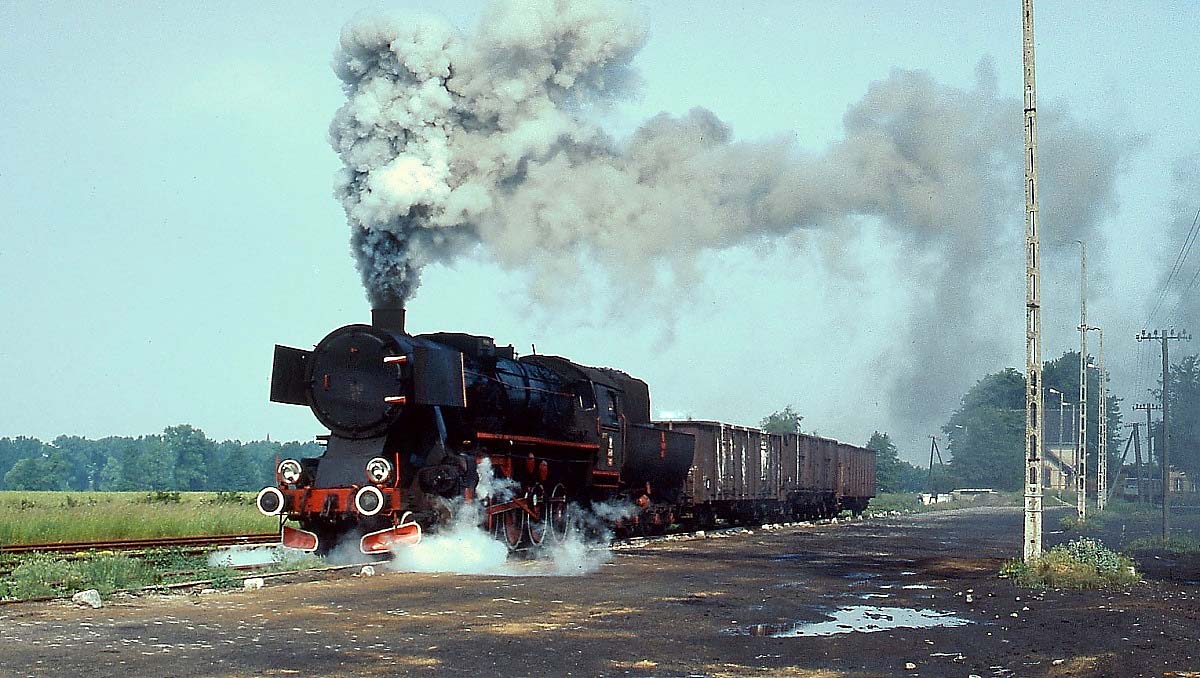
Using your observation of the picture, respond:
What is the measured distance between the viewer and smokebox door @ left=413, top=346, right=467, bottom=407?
18.4 metres

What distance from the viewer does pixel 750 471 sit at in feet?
122

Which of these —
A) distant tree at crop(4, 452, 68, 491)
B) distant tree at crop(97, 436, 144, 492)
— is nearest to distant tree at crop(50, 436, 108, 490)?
distant tree at crop(97, 436, 144, 492)

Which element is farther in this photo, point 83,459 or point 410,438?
→ point 83,459

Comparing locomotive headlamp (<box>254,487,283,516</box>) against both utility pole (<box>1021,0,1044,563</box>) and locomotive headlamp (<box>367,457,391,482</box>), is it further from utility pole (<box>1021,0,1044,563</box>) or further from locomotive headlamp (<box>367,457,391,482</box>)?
utility pole (<box>1021,0,1044,563</box>)

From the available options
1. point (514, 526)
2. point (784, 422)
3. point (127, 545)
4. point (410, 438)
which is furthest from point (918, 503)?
point (410, 438)

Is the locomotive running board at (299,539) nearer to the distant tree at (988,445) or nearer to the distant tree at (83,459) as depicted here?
the distant tree at (988,445)

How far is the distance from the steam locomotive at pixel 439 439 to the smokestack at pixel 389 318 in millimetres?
33

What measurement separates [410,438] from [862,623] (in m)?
8.56

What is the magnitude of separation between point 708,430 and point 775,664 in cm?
2357

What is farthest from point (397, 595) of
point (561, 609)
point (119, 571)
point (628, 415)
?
point (628, 415)

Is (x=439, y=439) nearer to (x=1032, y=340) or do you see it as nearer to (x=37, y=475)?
(x=1032, y=340)

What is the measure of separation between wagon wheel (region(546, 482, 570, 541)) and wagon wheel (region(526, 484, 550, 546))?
116 millimetres

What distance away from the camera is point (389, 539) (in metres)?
17.5

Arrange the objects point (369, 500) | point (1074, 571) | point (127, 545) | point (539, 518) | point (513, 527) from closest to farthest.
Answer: point (1074, 571)
point (369, 500)
point (513, 527)
point (127, 545)
point (539, 518)
